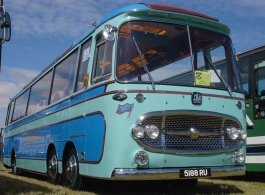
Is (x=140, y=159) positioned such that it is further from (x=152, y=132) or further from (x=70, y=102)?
(x=70, y=102)

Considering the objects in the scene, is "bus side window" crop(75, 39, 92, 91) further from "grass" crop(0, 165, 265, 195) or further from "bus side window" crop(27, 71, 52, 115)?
"bus side window" crop(27, 71, 52, 115)

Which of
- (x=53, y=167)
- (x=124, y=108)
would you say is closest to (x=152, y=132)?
(x=124, y=108)

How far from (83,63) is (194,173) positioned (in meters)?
2.89

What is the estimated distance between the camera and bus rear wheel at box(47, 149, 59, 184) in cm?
874

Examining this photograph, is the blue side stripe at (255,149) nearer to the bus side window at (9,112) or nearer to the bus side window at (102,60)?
the bus side window at (102,60)

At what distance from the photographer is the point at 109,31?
627 cm

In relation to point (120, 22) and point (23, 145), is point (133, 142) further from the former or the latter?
point (23, 145)

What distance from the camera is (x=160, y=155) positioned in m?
5.95

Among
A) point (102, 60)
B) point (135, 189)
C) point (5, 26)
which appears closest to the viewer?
point (5, 26)

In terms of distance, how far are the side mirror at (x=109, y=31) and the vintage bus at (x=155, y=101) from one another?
2 centimetres

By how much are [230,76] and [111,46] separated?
219 centimetres

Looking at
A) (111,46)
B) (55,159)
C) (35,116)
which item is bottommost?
(55,159)

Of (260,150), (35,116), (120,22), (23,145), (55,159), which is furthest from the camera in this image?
(23,145)

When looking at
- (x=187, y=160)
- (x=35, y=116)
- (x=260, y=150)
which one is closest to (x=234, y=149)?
(x=187, y=160)
